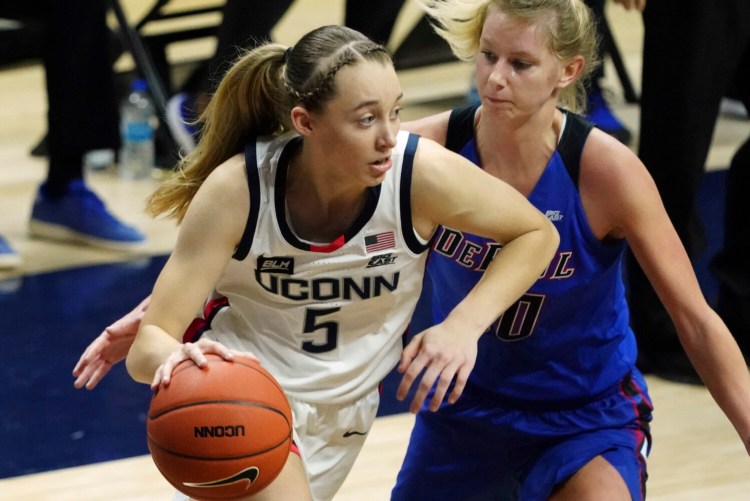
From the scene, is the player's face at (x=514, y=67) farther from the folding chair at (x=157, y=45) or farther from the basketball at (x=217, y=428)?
the folding chair at (x=157, y=45)

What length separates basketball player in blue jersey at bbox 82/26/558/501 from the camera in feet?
8.11

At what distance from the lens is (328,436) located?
2.77 m

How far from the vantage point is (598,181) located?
2807 millimetres

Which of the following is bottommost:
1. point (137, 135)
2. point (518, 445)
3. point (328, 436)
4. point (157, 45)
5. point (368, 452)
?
point (137, 135)

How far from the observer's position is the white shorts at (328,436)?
2.72 metres

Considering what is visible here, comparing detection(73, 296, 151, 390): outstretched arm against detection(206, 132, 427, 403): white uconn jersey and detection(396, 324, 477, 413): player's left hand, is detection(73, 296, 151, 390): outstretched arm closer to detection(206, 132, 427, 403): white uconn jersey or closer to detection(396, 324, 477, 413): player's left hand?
detection(206, 132, 427, 403): white uconn jersey

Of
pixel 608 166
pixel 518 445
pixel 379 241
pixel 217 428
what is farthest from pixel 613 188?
pixel 217 428

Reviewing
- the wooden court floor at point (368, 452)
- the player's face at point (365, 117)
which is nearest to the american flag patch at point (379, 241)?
the player's face at point (365, 117)

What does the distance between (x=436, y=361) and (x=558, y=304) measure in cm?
57

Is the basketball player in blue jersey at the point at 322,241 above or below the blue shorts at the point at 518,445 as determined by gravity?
above

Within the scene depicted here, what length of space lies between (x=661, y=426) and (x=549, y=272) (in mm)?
1269

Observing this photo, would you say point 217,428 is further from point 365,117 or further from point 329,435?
point 365,117

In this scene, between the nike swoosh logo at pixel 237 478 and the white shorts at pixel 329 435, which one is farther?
the white shorts at pixel 329 435

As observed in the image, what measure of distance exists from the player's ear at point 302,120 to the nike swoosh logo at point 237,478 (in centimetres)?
66
